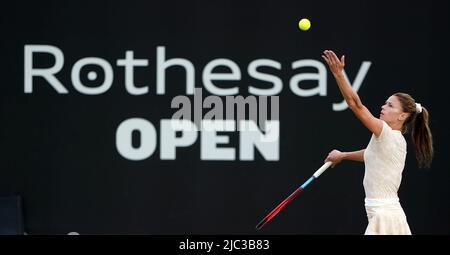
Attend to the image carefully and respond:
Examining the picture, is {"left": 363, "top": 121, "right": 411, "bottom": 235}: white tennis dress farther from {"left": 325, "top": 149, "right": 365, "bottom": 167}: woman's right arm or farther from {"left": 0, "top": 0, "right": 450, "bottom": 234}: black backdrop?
{"left": 0, "top": 0, "right": 450, "bottom": 234}: black backdrop

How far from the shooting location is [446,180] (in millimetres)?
9062

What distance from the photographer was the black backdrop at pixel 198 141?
29.2 ft

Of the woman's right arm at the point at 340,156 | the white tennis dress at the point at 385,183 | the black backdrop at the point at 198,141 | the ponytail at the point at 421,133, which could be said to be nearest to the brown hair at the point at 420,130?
the ponytail at the point at 421,133

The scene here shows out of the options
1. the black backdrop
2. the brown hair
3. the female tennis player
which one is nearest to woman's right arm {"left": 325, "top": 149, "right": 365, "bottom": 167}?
the female tennis player

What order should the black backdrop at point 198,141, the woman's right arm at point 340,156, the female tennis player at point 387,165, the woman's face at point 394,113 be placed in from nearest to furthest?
1. the female tennis player at point 387,165
2. the woman's face at point 394,113
3. the woman's right arm at point 340,156
4. the black backdrop at point 198,141

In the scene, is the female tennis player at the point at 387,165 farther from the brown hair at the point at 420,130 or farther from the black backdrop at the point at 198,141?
the black backdrop at the point at 198,141

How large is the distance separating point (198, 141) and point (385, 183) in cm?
254

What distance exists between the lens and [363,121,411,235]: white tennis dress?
6.72m

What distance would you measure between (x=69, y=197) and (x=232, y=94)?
1615 mm

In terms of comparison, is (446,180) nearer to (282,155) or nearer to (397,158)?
(282,155)

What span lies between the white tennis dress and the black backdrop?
2.18 meters

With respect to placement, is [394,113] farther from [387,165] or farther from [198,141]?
[198,141]

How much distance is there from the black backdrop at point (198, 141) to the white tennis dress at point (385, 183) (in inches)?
86.0

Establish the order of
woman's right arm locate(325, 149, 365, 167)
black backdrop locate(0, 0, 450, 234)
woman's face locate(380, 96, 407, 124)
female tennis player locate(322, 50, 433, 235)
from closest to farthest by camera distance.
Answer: female tennis player locate(322, 50, 433, 235) → woman's face locate(380, 96, 407, 124) → woman's right arm locate(325, 149, 365, 167) → black backdrop locate(0, 0, 450, 234)
